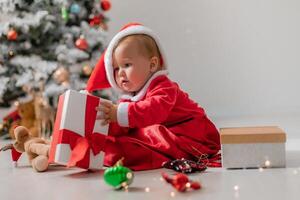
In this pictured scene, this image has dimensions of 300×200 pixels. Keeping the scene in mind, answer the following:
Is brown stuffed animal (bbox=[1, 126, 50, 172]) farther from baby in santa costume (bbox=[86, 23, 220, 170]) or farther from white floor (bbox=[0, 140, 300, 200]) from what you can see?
baby in santa costume (bbox=[86, 23, 220, 170])

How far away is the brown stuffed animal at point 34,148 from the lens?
6.11 feet

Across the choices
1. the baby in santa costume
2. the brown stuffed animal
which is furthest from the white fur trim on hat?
the brown stuffed animal

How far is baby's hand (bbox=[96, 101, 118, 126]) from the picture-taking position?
175 cm

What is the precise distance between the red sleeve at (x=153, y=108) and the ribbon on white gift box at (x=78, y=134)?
12 centimetres

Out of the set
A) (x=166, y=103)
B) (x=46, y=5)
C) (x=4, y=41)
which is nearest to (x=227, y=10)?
(x=46, y=5)

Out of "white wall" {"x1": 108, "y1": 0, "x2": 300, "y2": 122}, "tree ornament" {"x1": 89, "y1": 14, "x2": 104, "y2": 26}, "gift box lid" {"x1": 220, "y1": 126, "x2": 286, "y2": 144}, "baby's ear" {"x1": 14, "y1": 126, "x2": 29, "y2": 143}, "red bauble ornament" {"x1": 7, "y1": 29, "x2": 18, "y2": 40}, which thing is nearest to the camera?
"gift box lid" {"x1": 220, "y1": 126, "x2": 286, "y2": 144}

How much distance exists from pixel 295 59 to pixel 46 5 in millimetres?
1928

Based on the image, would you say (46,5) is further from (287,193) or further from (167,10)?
(287,193)

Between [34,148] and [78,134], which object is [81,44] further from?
[78,134]

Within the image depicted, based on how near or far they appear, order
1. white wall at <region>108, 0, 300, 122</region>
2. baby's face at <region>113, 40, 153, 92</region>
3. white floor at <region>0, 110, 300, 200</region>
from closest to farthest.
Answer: white floor at <region>0, 110, 300, 200</region>, baby's face at <region>113, 40, 153, 92</region>, white wall at <region>108, 0, 300, 122</region>

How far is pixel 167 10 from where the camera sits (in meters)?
4.16

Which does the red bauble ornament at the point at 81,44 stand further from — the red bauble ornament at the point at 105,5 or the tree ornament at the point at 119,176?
the tree ornament at the point at 119,176

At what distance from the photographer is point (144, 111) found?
1.76m

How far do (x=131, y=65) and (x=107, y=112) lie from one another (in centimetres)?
20
